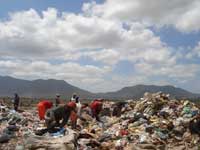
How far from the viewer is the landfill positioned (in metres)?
15.1

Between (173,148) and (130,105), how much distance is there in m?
10.7

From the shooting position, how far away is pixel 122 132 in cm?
1878

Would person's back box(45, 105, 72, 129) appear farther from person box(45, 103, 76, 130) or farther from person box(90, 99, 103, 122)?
person box(90, 99, 103, 122)

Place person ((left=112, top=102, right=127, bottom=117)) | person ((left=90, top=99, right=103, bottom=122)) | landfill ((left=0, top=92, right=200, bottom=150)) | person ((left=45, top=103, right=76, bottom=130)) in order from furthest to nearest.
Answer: person ((left=112, top=102, right=127, bottom=117)), person ((left=90, top=99, right=103, bottom=122)), person ((left=45, top=103, right=76, bottom=130)), landfill ((left=0, top=92, right=200, bottom=150))

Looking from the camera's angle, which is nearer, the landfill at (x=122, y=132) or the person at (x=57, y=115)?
the landfill at (x=122, y=132)

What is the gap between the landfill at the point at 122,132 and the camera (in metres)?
15.1

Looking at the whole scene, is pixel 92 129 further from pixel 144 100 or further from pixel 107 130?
pixel 144 100

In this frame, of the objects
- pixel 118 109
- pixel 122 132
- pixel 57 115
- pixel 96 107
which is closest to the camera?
pixel 57 115

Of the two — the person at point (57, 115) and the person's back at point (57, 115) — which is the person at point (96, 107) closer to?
the person at point (57, 115)

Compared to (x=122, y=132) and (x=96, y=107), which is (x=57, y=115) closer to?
(x=122, y=132)

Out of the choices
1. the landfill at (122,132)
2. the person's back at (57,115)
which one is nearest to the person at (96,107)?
the landfill at (122,132)

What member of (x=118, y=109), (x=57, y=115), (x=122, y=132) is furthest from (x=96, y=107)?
(x=57, y=115)

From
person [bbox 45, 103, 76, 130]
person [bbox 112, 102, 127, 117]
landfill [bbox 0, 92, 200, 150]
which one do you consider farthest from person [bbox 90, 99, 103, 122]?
person [bbox 45, 103, 76, 130]

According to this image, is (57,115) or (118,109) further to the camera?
(118,109)
